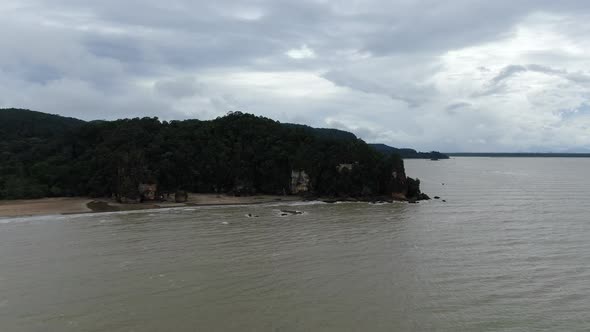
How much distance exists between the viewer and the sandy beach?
48.7m

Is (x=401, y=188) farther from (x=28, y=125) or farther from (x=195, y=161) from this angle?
(x=28, y=125)

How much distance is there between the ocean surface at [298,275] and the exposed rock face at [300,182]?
23.0 meters

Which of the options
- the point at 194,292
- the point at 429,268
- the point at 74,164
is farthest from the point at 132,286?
the point at 74,164

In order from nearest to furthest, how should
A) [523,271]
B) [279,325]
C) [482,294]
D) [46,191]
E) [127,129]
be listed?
[279,325], [482,294], [523,271], [46,191], [127,129]

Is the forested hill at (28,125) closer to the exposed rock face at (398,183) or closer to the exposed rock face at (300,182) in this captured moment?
the exposed rock face at (300,182)

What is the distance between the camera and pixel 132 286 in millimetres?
20781

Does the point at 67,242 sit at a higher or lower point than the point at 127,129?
lower

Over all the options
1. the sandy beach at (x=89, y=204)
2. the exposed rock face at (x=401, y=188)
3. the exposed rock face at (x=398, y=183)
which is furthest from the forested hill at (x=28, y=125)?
the exposed rock face at (x=401, y=188)

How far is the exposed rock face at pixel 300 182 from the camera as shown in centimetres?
6481

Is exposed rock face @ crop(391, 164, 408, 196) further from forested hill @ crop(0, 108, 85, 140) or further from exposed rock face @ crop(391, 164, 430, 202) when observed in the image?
forested hill @ crop(0, 108, 85, 140)

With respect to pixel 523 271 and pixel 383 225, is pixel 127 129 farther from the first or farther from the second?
pixel 523 271

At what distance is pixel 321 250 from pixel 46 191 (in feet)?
157

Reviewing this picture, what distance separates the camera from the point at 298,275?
22.4 metres

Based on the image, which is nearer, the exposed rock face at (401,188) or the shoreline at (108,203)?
the shoreline at (108,203)
